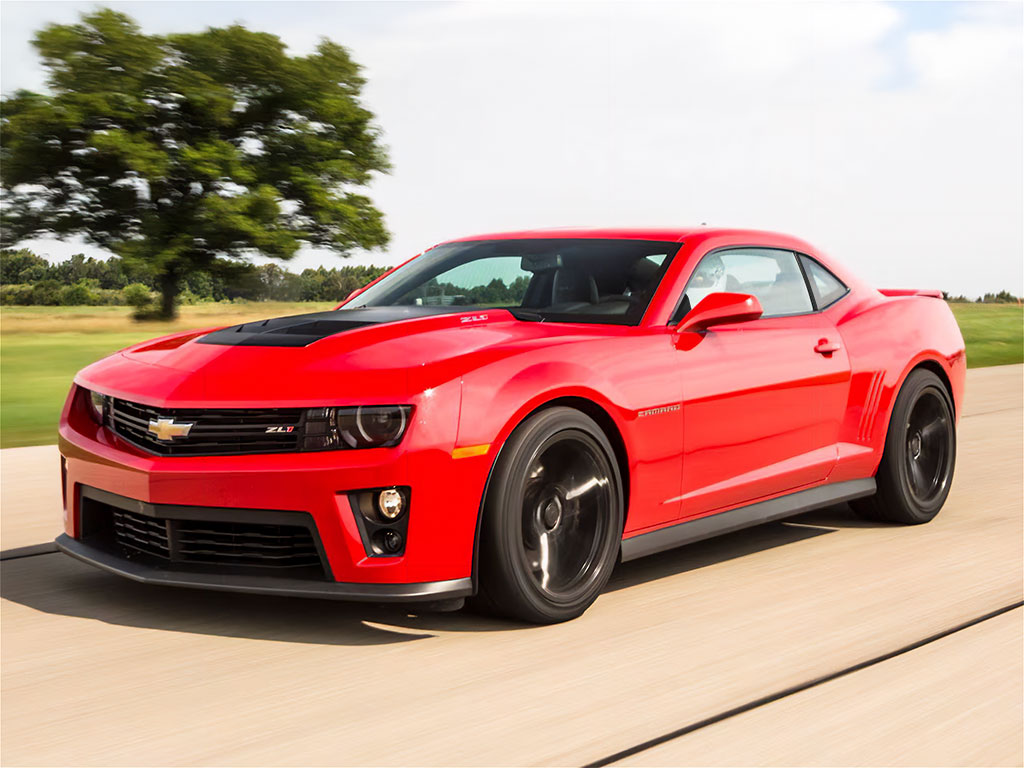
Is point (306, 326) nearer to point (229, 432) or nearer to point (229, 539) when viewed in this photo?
point (229, 432)

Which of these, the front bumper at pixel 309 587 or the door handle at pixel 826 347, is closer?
the front bumper at pixel 309 587

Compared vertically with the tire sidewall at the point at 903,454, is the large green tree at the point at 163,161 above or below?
above

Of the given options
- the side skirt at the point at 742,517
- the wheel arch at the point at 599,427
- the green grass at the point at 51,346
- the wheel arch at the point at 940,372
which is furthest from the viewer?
the green grass at the point at 51,346

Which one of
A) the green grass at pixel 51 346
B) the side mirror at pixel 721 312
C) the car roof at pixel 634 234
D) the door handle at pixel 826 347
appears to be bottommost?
the green grass at pixel 51 346

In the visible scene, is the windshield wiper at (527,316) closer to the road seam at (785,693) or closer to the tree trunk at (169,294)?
the road seam at (785,693)

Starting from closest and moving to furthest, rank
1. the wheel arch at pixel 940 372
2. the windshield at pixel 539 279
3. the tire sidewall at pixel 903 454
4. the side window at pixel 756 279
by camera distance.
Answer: the windshield at pixel 539 279, the side window at pixel 756 279, the tire sidewall at pixel 903 454, the wheel arch at pixel 940 372

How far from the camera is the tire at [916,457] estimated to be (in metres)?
6.22

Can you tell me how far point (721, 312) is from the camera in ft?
16.4

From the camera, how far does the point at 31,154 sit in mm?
32469

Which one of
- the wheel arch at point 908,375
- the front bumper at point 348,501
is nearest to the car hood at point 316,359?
the front bumper at point 348,501

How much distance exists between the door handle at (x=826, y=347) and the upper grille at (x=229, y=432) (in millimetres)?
2684

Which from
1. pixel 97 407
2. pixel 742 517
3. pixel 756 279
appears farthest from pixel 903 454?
pixel 97 407

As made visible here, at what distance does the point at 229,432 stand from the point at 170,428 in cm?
22


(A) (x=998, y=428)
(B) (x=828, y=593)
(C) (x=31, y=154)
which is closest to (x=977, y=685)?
(B) (x=828, y=593)
